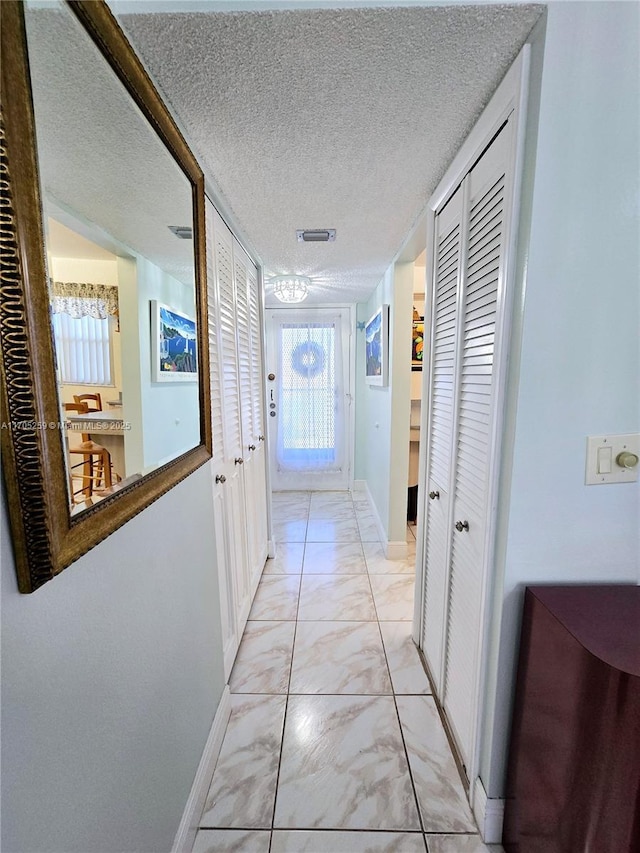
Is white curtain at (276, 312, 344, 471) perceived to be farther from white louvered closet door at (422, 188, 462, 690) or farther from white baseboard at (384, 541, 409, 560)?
white louvered closet door at (422, 188, 462, 690)

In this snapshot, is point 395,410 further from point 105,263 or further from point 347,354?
point 105,263

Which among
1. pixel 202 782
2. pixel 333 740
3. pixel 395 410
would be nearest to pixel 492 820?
pixel 333 740

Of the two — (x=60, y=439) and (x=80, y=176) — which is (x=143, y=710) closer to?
(x=60, y=439)

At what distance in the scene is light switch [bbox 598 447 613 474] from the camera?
2.93 ft

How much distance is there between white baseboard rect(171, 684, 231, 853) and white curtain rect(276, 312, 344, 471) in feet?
9.06

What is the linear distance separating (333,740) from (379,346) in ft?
7.92

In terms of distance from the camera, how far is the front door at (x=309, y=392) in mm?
3848

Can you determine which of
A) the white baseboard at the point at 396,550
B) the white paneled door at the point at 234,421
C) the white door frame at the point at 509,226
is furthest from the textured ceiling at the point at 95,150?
the white baseboard at the point at 396,550

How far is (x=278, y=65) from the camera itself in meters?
0.85

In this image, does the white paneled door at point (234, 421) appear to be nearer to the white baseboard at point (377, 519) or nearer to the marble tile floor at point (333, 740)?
the marble tile floor at point (333, 740)

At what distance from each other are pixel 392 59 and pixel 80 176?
2.52 ft

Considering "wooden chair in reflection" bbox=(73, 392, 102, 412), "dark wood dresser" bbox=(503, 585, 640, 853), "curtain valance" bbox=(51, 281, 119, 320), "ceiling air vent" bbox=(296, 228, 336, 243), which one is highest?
"ceiling air vent" bbox=(296, 228, 336, 243)

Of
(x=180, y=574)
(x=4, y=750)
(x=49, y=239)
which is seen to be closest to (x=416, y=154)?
(x=49, y=239)

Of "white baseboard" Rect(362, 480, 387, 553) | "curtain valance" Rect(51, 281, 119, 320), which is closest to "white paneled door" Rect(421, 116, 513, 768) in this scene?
"curtain valance" Rect(51, 281, 119, 320)
